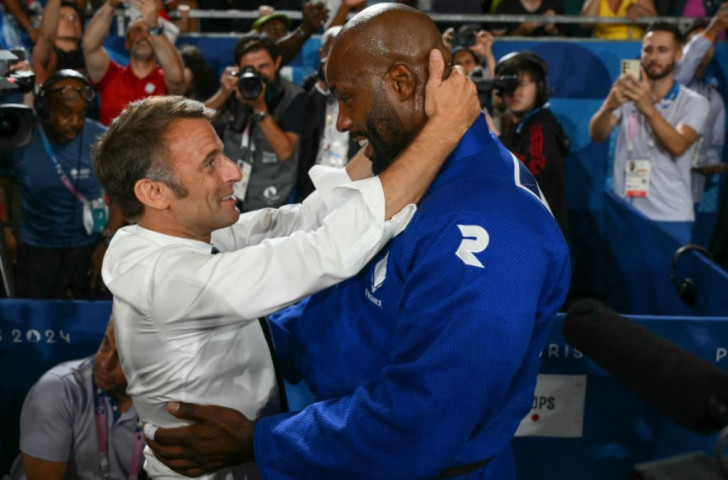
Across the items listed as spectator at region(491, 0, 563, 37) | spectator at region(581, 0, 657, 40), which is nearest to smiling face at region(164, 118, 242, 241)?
spectator at region(491, 0, 563, 37)

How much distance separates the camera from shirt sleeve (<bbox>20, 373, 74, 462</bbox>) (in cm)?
278

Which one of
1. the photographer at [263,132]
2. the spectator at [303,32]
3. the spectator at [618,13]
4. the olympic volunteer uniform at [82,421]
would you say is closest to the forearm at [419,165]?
the olympic volunteer uniform at [82,421]

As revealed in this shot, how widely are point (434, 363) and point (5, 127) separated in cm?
241

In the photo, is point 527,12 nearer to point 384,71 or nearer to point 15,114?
point 15,114

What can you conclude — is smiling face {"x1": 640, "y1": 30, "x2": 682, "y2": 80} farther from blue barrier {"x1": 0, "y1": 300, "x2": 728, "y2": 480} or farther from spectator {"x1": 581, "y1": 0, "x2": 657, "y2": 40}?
blue barrier {"x1": 0, "y1": 300, "x2": 728, "y2": 480}

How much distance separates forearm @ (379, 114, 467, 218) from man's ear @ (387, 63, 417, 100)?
0.08 m

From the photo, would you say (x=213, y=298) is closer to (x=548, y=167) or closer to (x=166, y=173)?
(x=166, y=173)

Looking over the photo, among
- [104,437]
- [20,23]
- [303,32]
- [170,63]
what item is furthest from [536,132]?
[20,23]

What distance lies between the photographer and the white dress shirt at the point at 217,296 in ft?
5.57

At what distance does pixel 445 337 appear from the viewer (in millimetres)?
1431

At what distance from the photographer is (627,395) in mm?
3057

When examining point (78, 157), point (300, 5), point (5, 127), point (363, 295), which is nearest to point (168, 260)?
point (363, 295)

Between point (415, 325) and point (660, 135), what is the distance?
4.15 metres

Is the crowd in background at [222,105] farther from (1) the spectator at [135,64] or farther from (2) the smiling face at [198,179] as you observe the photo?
(2) the smiling face at [198,179]
